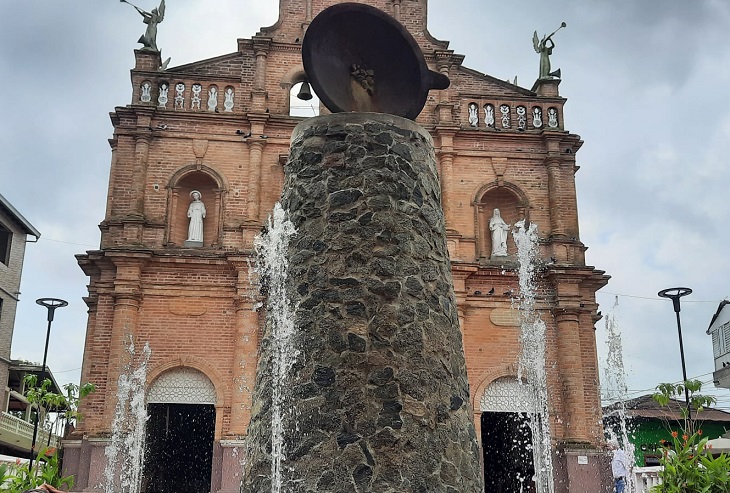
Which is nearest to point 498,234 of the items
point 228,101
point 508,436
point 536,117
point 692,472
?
point 536,117

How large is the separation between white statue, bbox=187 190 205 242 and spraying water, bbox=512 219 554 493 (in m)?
7.13

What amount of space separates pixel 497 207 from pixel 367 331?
47.1 ft

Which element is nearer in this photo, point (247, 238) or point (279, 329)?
point (279, 329)

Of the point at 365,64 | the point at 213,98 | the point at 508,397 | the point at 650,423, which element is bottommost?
the point at 508,397

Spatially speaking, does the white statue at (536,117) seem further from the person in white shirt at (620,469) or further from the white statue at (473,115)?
the person in white shirt at (620,469)

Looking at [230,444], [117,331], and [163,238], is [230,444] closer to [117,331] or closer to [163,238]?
[117,331]

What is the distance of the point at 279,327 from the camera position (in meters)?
5.26

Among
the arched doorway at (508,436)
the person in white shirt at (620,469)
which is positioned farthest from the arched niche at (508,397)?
the person in white shirt at (620,469)

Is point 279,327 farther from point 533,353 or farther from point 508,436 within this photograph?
point 508,436

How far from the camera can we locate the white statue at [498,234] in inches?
708

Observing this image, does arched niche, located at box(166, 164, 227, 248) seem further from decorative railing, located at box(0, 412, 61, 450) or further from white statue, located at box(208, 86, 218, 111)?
decorative railing, located at box(0, 412, 61, 450)

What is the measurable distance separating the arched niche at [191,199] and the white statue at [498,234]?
6.25 meters

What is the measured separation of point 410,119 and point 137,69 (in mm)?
14069

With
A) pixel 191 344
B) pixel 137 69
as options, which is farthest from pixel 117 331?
pixel 137 69
